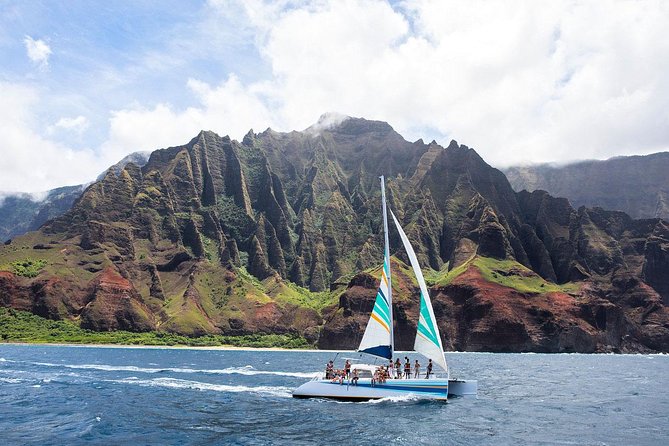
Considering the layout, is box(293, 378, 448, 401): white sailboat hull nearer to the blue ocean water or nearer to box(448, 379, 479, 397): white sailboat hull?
the blue ocean water

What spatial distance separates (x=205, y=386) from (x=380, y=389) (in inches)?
966

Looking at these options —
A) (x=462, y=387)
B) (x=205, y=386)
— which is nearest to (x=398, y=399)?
(x=462, y=387)

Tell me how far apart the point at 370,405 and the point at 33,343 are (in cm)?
18186

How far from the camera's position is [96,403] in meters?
51.9

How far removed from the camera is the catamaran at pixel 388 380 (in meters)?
50.8

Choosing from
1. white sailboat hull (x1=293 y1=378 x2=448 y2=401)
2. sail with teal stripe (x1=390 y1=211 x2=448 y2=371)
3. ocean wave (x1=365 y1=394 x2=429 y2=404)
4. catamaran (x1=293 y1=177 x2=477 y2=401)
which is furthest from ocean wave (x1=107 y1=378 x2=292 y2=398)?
sail with teal stripe (x1=390 y1=211 x2=448 y2=371)

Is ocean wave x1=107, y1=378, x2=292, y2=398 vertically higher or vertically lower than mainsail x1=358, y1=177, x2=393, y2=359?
lower

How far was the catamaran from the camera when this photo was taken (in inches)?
2002

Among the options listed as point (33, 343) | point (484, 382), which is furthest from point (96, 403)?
point (33, 343)

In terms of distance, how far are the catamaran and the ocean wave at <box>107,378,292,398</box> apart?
25.3 feet

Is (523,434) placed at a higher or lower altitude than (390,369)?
lower

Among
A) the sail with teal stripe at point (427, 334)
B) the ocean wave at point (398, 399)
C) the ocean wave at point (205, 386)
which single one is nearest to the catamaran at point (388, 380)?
the sail with teal stripe at point (427, 334)

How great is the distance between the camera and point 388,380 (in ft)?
169

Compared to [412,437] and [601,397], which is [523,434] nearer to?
[412,437]
